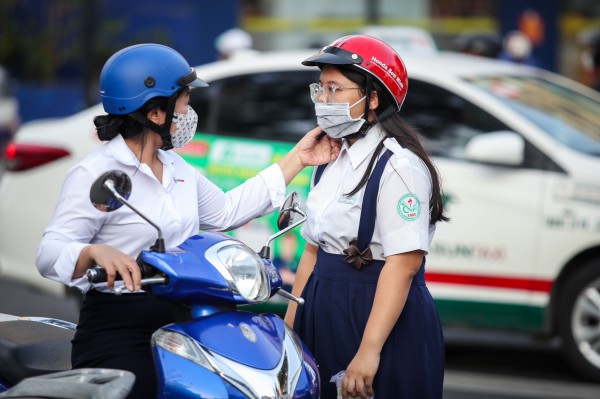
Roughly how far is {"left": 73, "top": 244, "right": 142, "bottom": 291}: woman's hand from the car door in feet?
11.8

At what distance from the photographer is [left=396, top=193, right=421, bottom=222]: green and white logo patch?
3.39m

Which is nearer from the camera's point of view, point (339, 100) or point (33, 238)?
point (339, 100)

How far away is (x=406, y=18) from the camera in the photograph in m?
16.5

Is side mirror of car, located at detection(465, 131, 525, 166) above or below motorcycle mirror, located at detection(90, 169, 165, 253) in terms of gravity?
below

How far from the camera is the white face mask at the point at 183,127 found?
3.36 meters

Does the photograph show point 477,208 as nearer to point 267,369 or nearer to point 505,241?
point 505,241

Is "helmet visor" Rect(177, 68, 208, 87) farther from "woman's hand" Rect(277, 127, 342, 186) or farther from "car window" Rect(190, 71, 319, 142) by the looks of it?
"car window" Rect(190, 71, 319, 142)

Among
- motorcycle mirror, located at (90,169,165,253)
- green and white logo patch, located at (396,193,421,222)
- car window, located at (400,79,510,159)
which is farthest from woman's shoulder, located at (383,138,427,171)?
car window, located at (400,79,510,159)

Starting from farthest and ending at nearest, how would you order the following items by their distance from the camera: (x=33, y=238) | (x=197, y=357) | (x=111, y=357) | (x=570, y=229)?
(x=33, y=238), (x=570, y=229), (x=111, y=357), (x=197, y=357)

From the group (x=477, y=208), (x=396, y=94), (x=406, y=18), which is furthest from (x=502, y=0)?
(x=396, y=94)

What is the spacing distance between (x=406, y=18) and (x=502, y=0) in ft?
4.60

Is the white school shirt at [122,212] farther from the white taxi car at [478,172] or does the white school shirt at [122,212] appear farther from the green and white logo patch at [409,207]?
the white taxi car at [478,172]

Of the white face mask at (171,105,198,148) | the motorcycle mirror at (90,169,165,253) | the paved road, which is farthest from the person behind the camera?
the paved road

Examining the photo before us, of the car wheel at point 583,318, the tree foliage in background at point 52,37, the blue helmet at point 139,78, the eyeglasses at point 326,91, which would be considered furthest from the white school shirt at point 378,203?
the tree foliage in background at point 52,37
